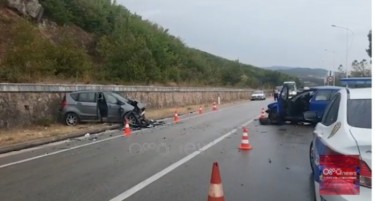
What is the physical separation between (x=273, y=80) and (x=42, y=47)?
120 metres

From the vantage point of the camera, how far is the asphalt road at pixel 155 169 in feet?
24.6

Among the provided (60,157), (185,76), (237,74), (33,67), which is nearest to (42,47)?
(33,67)

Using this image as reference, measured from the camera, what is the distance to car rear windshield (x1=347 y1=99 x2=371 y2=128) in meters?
5.02

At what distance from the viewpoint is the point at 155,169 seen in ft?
31.7

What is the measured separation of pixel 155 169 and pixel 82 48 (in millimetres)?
41239

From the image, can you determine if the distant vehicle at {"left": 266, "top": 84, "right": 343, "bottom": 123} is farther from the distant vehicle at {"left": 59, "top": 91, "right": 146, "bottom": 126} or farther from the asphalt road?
the distant vehicle at {"left": 59, "top": 91, "right": 146, "bottom": 126}

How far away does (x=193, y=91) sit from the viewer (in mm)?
46750

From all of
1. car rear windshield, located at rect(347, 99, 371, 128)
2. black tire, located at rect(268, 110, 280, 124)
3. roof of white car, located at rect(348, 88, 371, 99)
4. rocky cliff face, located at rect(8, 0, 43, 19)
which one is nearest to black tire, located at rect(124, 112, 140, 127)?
black tire, located at rect(268, 110, 280, 124)

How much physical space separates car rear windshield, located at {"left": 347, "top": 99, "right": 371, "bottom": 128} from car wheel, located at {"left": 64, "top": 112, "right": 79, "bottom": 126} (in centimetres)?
1609

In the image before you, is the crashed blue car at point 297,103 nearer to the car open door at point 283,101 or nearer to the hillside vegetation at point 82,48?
the car open door at point 283,101

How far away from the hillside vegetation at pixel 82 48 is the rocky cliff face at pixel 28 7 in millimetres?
826

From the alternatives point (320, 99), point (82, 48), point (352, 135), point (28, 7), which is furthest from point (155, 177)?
point (82, 48)
